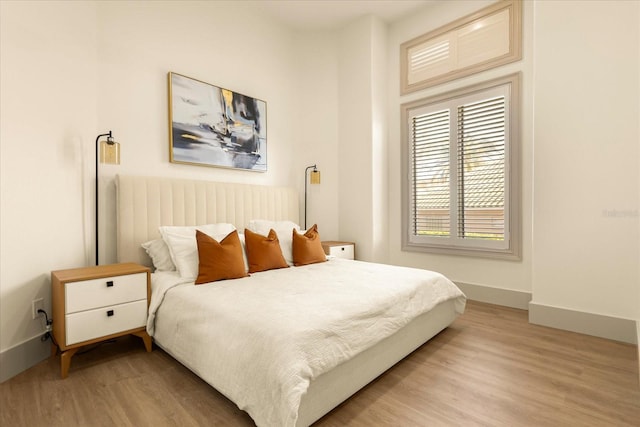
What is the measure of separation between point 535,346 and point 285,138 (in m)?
3.48

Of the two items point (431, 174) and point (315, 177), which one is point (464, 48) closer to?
point (431, 174)

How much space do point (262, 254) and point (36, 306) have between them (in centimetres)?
158

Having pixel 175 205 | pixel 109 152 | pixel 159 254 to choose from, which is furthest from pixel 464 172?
pixel 109 152

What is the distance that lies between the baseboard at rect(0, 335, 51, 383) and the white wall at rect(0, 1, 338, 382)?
3 centimetres

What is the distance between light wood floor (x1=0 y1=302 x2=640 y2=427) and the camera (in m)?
1.57

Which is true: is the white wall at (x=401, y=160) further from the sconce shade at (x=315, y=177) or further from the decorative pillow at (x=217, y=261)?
the decorative pillow at (x=217, y=261)

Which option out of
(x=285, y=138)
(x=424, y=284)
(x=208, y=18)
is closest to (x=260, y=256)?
(x=424, y=284)

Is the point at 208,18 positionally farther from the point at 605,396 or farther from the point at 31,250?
the point at 605,396

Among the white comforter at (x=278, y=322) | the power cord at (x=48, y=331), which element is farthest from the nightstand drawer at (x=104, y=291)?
the power cord at (x=48, y=331)

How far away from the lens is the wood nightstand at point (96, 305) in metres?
1.97

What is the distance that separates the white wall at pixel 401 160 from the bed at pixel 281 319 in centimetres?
A: 97

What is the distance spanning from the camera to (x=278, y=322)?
1.53 meters

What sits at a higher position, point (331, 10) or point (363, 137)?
point (331, 10)

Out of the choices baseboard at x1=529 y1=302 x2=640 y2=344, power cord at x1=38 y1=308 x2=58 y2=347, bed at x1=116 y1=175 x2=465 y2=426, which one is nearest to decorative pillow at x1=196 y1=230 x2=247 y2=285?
bed at x1=116 y1=175 x2=465 y2=426
